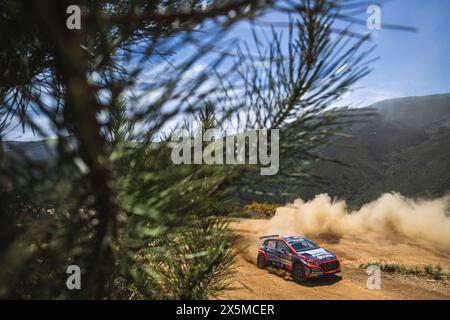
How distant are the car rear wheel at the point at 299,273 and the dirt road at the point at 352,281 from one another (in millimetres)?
315

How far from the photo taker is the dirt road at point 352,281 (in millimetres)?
11578

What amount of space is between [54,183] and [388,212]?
32816 mm

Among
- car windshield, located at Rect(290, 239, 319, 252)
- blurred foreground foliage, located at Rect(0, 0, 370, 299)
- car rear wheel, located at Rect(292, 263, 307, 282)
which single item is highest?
blurred foreground foliage, located at Rect(0, 0, 370, 299)

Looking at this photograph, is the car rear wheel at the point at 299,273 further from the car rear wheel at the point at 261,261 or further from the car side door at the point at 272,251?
the car rear wheel at the point at 261,261

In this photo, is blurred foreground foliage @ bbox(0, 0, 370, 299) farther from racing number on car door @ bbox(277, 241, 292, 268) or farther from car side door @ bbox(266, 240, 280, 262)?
car side door @ bbox(266, 240, 280, 262)

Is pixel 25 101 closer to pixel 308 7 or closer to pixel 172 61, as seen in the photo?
pixel 172 61

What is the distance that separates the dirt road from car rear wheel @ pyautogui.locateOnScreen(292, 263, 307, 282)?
0.32m

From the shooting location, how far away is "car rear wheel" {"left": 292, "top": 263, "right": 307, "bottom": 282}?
13266mm

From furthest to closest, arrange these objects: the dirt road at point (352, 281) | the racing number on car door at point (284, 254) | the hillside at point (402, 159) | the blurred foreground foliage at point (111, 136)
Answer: the hillside at point (402, 159), the racing number on car door at point (284, 254), the dirt road at point (352, 281), the blurred foreground foliage at point (111, 136)

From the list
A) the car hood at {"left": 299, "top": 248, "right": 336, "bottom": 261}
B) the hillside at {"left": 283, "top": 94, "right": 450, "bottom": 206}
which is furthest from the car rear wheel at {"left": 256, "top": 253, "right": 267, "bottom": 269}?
the hillside at {"left": 283, "top": 94, "right": 450, "bottom": 206}

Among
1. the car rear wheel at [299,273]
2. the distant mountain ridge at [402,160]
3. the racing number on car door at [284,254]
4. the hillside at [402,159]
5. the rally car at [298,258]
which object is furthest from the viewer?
the hillside at [402,159]

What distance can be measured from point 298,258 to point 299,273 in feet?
2.05

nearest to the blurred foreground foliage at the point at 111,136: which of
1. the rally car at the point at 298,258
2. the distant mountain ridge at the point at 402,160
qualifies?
the rally car at the point at 298,258

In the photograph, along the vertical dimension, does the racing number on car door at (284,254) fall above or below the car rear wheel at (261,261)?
above
